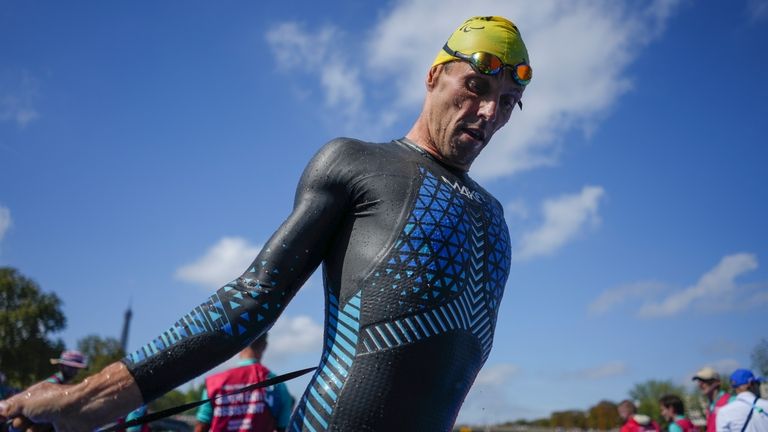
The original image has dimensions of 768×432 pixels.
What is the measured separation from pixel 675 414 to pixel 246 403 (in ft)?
26.1

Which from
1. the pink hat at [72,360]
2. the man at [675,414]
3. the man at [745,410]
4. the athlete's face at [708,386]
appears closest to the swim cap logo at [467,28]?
the pink hat at [72,360]

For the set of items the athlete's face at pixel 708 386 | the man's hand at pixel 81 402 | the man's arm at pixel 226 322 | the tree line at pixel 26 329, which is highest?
the tree line at pixel 26 329

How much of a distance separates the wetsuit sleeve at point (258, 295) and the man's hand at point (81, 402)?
4 centimetres

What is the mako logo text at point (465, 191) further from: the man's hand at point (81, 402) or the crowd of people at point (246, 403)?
the crowd of people at point (246, 403)

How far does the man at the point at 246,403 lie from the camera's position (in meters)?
6.57

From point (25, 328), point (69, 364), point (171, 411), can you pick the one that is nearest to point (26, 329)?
point (25, 328)

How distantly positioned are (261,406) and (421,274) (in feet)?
17.3

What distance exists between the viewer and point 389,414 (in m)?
1.80

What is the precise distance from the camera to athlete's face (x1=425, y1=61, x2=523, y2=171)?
90.0 inches

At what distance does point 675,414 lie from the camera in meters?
10.9

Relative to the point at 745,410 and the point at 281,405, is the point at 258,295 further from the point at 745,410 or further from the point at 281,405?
the point at 745,410

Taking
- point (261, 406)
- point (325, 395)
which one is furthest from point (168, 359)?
point (261, 406)

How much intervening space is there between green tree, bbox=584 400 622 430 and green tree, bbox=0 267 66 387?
364 ft

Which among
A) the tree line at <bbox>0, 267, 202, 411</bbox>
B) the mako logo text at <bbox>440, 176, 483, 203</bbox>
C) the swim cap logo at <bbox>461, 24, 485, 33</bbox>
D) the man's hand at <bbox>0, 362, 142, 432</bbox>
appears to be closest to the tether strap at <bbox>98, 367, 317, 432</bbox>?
the man's hand at <bbox>0, 362, 142, 432</bbox>
